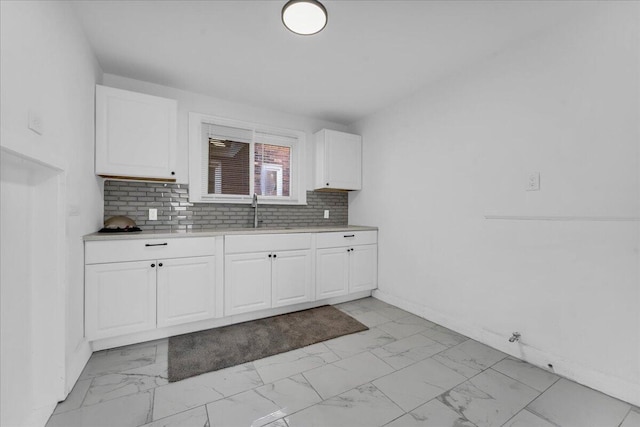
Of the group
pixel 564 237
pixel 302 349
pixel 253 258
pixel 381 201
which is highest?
pixel 381 201

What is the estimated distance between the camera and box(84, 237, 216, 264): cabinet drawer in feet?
7.05

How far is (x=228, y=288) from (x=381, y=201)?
2.15 m

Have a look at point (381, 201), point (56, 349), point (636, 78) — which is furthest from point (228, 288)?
point (636, 78)

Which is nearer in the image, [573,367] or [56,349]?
[56,349]

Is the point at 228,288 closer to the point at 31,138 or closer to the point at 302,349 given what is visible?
the point at 302,349

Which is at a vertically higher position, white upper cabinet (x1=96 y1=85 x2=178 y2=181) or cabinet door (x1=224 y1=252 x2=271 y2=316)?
white upper cabinet (x1=96 y1=85 x2=178 y2=181)

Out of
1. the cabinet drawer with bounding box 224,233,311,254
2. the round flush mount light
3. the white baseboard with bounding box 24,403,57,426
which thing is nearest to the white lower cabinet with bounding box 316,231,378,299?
the cabinet drawer with bounding box 224,233,311,254

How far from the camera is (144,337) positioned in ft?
7.83

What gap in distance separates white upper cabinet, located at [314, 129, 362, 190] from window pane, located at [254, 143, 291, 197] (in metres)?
0.44

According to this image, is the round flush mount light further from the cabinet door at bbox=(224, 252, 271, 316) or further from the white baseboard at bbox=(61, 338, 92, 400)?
the white baseboard at bbox=(61, 338, 92, 400)

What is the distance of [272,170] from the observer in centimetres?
369

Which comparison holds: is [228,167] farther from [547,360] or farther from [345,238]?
[547,360]

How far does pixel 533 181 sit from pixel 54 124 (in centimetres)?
322

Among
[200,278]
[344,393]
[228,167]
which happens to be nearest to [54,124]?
[200,278]
